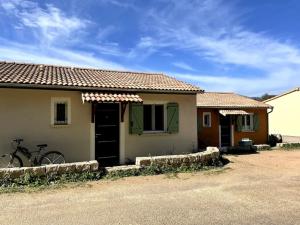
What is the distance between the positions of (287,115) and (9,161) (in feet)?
74.9

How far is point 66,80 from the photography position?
1215cm

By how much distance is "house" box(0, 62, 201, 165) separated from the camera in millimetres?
11109

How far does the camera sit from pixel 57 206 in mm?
6969

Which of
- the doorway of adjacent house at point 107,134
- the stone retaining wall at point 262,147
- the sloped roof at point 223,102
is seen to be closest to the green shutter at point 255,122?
the sloped roof at point 223,102

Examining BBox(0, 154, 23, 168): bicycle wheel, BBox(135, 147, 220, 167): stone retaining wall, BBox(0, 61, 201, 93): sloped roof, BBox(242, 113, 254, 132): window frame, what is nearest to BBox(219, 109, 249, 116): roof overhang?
BBox(242, 113, 254, 132): window frame

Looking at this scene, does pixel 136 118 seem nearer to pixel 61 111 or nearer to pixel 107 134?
pixel 107 134

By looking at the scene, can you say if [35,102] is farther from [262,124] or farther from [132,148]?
[262,124]

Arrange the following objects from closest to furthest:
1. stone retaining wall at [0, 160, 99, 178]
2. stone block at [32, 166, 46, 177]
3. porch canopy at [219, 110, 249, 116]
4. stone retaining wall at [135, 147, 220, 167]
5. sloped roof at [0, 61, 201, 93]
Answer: stone retaining wall at [0, 160, 99, 178], stone block at [32, 166, 46, 177], stone retaining wall at [135, 147, 220, 167], sloped roof at [0, 61, 201, 93], porch canopy at [219, 110, 249, 116]

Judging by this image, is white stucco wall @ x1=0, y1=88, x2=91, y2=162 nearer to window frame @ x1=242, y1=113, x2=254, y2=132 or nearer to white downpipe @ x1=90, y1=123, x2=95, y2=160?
white downpipe @ x1=90, y1=123, x2=95, y2=160

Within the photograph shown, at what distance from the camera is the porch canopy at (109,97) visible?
11.3 metres

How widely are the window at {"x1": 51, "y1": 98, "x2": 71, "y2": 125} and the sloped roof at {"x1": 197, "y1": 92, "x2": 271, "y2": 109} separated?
8.35 meters

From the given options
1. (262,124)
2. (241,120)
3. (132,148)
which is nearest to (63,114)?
(132,148)

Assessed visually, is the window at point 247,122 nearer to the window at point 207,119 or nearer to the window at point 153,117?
the window at point 207,119

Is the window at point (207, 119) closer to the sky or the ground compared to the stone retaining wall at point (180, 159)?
closer to the sky
